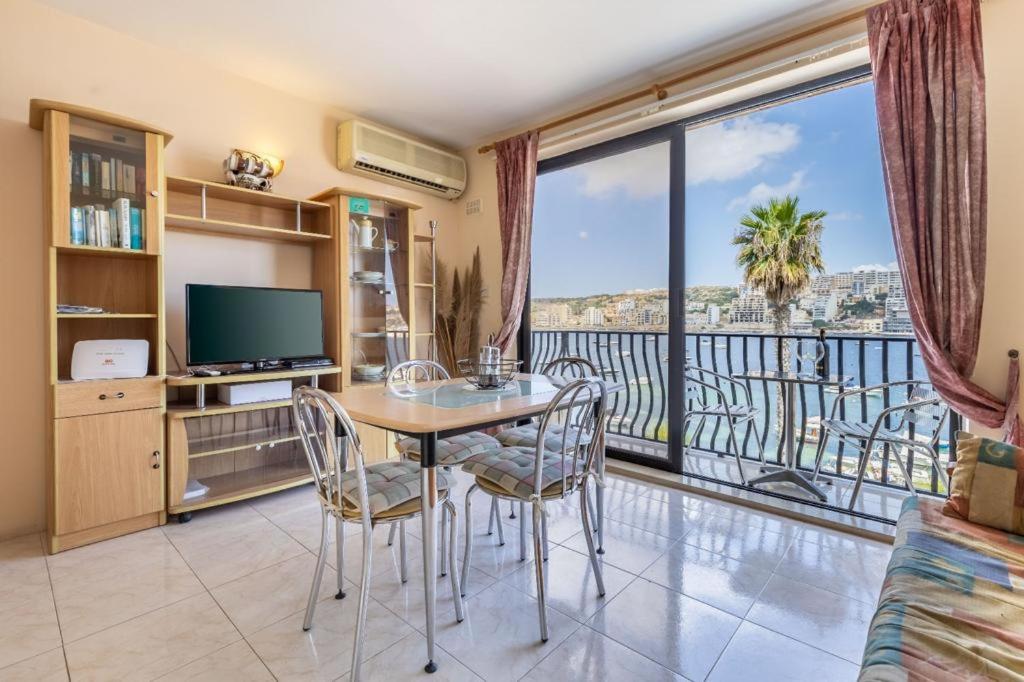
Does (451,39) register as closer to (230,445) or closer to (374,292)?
(374,292)

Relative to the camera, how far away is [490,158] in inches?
160

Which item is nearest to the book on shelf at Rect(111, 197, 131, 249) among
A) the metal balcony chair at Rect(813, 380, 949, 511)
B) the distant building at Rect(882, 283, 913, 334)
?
the metal balcony chair at Rect(813, 380, 949, 511)

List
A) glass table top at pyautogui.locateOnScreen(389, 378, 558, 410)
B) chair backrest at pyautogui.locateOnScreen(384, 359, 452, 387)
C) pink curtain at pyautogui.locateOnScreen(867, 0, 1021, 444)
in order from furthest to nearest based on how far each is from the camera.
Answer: chair backrest at pyautogui.locateOnScreen(384, 359, 452, 387), pink curtain at pyautogui.locateOnScreen(867, 0, 1021, 444), glass table top at pyautogui.locateOnScreen(389, 378, 558, 410)

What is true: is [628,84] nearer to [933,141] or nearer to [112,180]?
[933,141]

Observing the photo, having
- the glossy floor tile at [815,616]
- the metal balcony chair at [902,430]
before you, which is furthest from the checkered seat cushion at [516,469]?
the metal balcony chair at [902,430]

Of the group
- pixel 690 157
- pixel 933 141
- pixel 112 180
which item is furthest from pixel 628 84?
pixel 112 180

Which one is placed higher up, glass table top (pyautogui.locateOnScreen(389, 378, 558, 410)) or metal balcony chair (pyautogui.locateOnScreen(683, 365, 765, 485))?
glass table top (pyautogui.locateOnScreen(389, 378, 558, 410))

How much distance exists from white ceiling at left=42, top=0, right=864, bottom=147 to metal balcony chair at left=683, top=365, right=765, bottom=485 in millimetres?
2062

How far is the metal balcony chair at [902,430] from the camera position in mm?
2357

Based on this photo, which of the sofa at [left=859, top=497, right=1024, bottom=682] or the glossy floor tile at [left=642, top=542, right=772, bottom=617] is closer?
the sofa at [left=859, top=497, right=1024, bottom=682]

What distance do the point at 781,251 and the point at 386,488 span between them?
2967mm

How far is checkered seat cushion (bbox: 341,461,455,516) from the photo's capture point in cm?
150

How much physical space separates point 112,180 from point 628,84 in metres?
3.16

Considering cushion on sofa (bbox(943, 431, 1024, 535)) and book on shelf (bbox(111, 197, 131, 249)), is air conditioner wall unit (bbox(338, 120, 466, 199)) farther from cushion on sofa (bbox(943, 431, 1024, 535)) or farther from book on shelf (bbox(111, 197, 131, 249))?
cushion on sofa (bbox(943, 431, 1024, 535))
